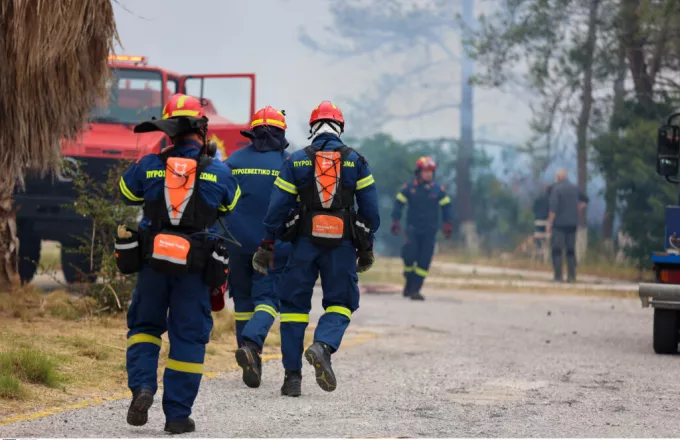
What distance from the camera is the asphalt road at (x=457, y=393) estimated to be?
732 cm

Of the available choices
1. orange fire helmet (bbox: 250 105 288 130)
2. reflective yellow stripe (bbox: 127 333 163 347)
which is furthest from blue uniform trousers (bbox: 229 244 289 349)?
reflective yellow stripe (bbox: 127 333 163 347)

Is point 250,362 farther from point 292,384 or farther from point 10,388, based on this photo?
point 10,388

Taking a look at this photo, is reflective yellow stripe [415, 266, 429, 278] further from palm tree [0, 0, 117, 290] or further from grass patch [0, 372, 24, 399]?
grass patch [0, 372, 24, 399]

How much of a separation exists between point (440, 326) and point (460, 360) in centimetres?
361

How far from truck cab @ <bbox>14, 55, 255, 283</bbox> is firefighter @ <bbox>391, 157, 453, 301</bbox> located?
2.61m

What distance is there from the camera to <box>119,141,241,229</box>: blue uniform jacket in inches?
280

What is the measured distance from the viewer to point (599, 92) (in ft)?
105

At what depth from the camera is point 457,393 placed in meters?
9.09

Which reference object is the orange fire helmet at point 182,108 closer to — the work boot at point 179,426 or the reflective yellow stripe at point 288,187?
the reflective yellow stripe at point 288,187

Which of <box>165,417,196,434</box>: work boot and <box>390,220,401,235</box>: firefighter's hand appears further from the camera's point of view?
<box>390,220,401,235</box>: firefighter's hand

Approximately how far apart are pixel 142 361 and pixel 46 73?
212 inches

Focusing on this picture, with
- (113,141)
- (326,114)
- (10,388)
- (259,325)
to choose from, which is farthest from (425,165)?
(10,388)

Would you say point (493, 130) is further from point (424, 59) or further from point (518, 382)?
point (518, 382)

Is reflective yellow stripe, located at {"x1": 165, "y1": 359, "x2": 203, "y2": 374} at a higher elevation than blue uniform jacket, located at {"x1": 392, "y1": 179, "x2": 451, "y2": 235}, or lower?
lower
